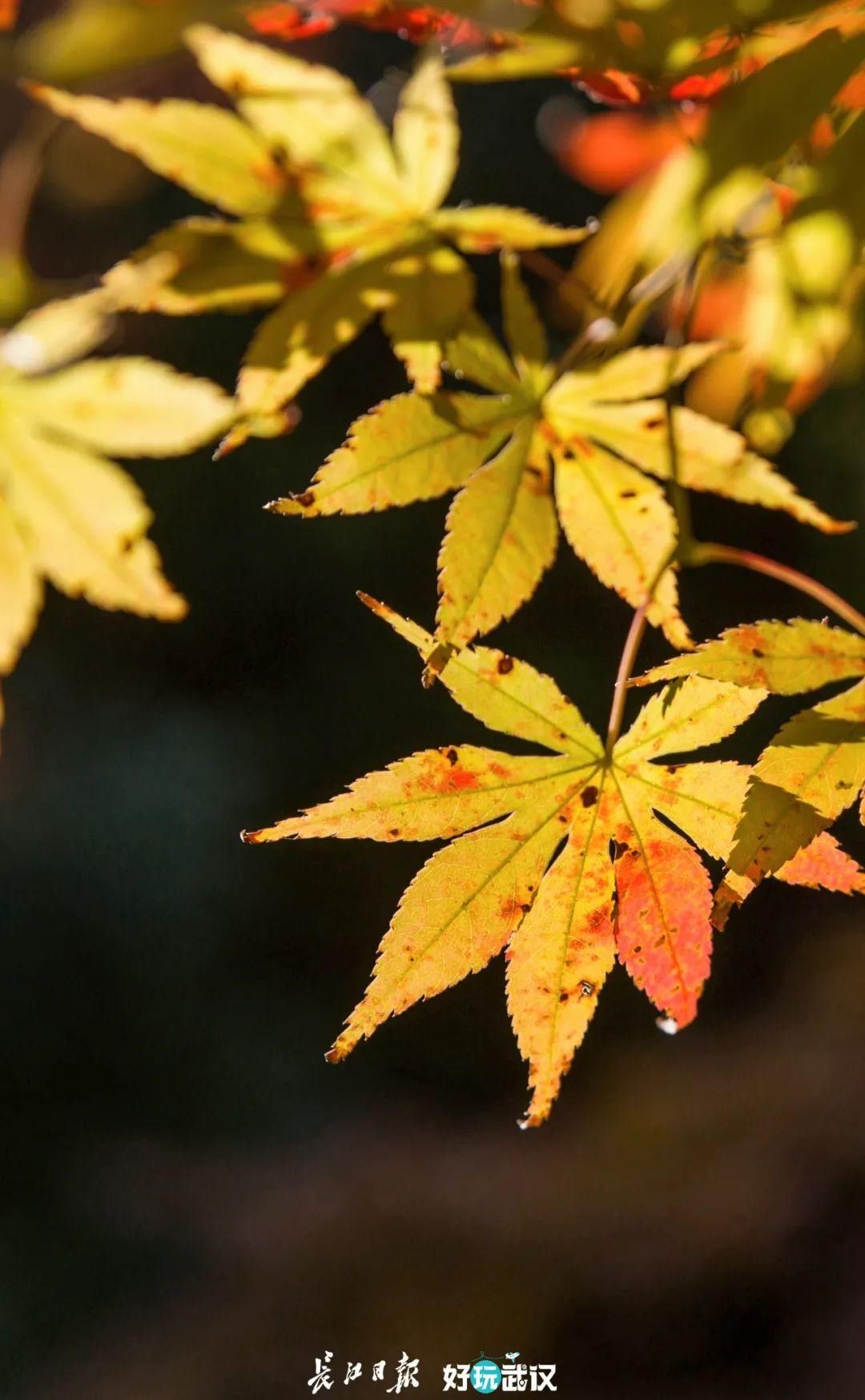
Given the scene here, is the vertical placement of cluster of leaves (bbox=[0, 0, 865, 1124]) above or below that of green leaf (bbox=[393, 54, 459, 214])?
below

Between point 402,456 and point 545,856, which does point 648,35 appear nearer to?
point 402,456

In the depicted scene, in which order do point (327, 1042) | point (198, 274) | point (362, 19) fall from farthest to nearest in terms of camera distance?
point (327, 1042)
point (362, 19)
point (198, 274)

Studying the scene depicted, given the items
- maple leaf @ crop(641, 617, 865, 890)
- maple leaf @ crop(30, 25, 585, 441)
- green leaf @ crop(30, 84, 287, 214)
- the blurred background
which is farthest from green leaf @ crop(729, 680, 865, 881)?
the blurred background

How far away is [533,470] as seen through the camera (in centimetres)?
52

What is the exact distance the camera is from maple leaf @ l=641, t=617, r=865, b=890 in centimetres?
48

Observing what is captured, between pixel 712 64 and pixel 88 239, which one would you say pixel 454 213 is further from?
pixel 88 239

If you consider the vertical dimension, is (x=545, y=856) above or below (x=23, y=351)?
below

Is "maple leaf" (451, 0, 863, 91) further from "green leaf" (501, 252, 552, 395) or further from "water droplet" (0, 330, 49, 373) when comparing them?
"water droplet" (0, 330, 49, 373)

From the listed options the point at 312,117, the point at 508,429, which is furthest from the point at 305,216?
the point at 508,429

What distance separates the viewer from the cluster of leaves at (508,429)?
18.0 inches

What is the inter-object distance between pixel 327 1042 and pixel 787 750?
170cm

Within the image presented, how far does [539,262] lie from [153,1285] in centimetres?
202

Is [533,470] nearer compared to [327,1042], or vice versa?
[533,470]

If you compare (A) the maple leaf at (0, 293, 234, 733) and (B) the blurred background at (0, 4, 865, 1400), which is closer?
(A) the maple leaf at (0, 293, 234, 733)
